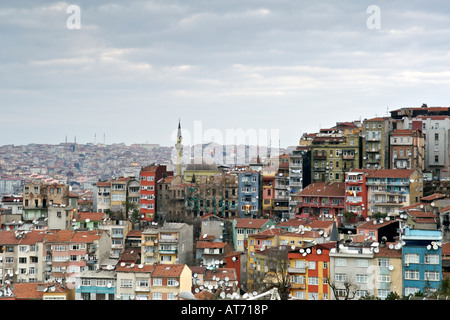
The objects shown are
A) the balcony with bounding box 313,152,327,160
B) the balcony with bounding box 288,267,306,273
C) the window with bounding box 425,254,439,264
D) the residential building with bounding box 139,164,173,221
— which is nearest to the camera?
the window with bounding box 425,254,439,264

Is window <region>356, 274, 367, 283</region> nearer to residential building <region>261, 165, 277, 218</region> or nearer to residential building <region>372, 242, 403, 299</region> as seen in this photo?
residential building <region>372, 242, 403, 299</region>

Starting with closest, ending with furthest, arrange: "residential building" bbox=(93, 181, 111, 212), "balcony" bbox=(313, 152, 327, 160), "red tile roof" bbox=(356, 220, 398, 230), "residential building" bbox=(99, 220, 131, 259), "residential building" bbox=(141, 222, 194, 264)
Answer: "red tile roof" bbox=(356, 220, 398, 230) → "residential building" bbox=(141, 222, 194, 264) → "residential building" bbox=(99, 220, 131, 259) → "balcony" bbox=(313, 152, 327, 160) → "residential building" bbox=(93, 181, 111, 212)

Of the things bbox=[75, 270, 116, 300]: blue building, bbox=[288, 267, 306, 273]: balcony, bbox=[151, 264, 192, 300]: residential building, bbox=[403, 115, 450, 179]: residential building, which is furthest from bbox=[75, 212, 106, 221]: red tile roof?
bbox=[403, 115, 450, 179]: residential building

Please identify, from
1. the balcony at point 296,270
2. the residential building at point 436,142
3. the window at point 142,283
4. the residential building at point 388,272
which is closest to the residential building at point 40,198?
the window at point 142,283

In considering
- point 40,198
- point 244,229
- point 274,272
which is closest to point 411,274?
point 274,272

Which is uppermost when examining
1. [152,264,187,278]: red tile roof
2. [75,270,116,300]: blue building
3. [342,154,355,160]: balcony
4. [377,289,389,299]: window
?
[342,154,355,160]: balcony

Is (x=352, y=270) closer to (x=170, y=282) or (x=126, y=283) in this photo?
(x=170, y=282)

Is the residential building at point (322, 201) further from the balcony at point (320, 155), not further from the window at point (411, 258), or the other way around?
the window at point (411, 258)
